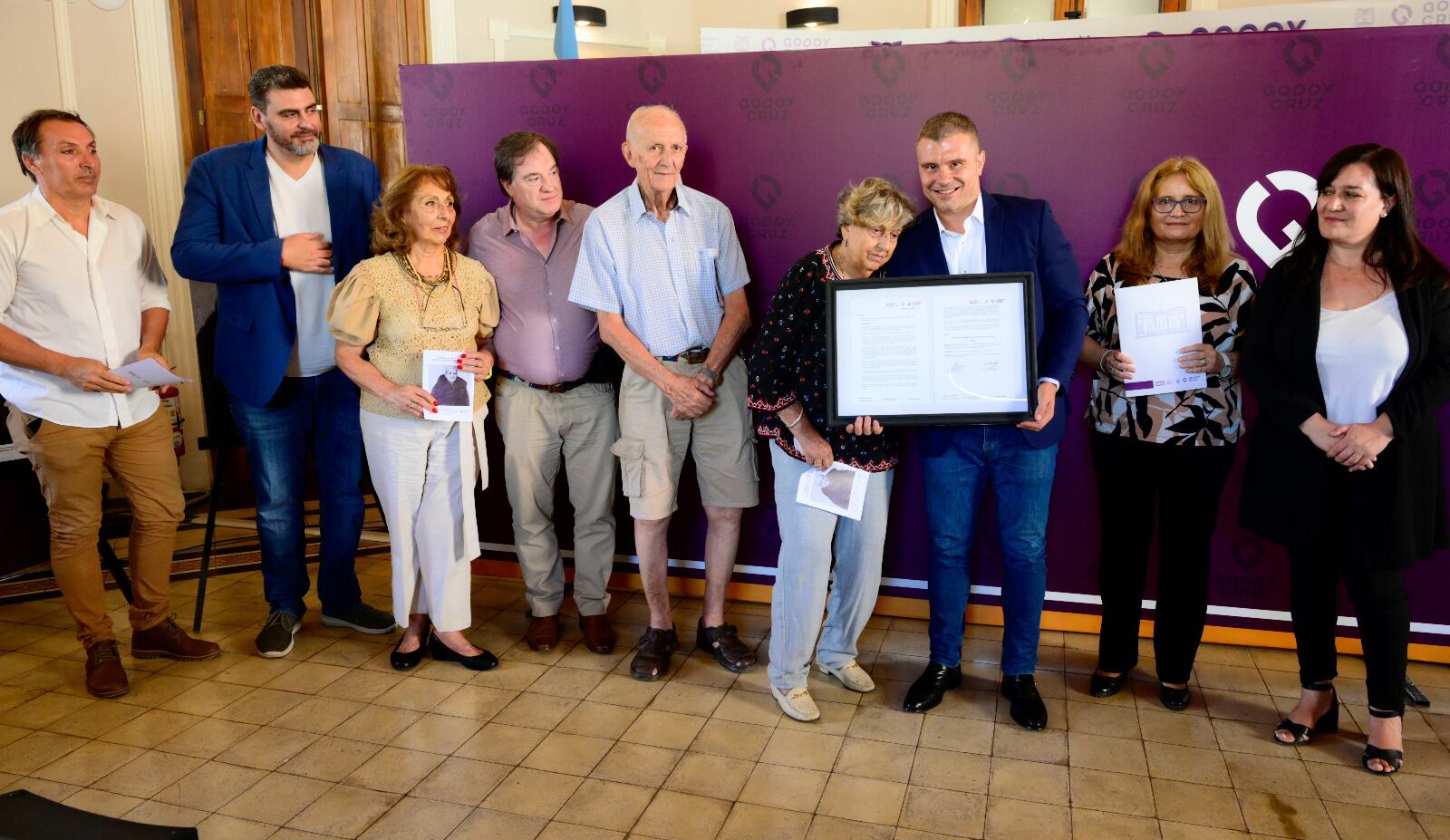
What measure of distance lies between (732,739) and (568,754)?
0.47m

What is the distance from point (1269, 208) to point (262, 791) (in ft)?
11.3

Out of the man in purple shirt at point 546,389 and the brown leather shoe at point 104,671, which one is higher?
the man in purple shirt at point 546,389

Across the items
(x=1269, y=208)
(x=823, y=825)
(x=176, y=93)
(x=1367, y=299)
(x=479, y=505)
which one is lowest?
(x=823, y=825)

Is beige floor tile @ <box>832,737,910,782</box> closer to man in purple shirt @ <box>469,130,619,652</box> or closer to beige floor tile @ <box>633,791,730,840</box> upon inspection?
beige floor tile @ <box>633,791,730,840</box>

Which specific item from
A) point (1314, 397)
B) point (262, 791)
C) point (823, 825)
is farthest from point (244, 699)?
point (1314, 397)

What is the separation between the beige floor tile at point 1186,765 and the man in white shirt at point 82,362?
3.16 m

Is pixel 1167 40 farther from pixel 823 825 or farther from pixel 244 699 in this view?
pixel 244 699

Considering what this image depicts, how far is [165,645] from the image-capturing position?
11.4ft

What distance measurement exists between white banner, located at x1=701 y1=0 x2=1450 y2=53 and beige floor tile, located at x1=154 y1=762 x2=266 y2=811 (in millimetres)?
2749

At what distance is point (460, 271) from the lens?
325cm

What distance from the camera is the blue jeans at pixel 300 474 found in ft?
11.6

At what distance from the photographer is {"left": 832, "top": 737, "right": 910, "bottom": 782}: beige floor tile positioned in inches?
105

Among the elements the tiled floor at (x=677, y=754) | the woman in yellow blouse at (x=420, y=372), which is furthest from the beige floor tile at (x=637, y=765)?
the woman in yellow blouse at (x=420, y=372)

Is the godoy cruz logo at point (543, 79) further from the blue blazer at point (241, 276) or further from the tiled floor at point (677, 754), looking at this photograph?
the tiled floor at point (677, 754)
